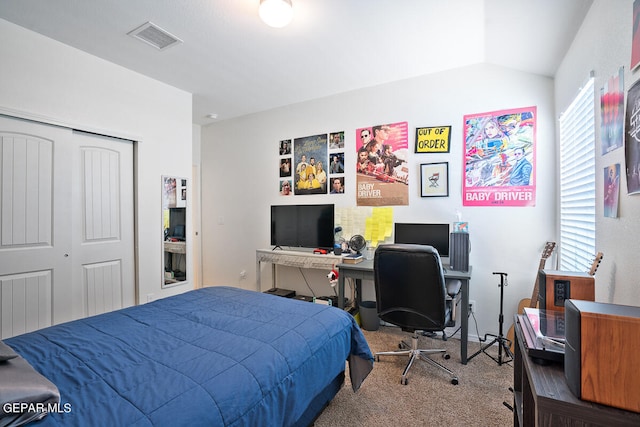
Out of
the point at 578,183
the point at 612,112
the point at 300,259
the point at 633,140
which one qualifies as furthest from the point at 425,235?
the point at 633,140

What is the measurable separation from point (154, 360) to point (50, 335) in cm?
75

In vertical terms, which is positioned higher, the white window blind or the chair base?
the white window blind

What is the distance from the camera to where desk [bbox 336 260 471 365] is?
248 centimetres

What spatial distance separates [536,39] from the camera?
7.39ft

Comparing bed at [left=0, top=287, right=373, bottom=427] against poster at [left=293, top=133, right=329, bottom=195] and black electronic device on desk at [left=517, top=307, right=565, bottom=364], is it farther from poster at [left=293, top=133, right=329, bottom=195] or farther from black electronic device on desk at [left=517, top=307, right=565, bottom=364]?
poster at [left=293, top=133, right=329, bottom=195]

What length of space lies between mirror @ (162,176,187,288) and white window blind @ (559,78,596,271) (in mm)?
3825

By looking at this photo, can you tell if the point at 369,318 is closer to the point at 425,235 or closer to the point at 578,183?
the point at 425,235

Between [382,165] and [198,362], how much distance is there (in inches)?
110

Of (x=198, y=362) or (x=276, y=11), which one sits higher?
(x=276, y=11)

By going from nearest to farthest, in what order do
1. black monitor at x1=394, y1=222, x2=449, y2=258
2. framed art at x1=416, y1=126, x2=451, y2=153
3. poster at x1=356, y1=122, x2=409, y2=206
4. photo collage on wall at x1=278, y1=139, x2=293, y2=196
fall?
black monitor at x1=394, y1=222, x2=449, y2=258 < framed art at x1=416, y1=126, x2=451, y2=153 < poster at x1=356, y1=122, x2=409, y2=206 < photo collage on wall at x1=278, y1=139, x2=293, y2=196

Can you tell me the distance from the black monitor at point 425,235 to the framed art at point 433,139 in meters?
0.82

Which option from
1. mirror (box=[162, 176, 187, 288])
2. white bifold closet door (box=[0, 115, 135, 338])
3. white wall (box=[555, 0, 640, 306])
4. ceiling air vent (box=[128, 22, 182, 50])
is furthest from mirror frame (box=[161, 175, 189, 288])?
white wall (box=[555, 0, 640, 306])

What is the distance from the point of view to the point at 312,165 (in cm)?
394

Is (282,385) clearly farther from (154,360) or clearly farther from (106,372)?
(106,372)
